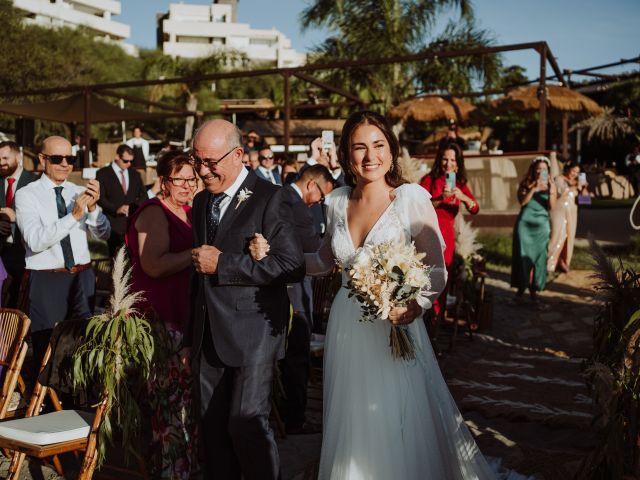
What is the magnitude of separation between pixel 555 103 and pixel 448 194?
10351 mm

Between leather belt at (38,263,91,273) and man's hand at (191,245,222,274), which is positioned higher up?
man's hand at (191,245,222,274)

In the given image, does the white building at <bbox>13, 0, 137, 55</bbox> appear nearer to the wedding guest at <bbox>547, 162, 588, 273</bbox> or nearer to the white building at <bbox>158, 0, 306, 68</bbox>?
the white building at <bbox>158, 0, 306, 68</bbox>

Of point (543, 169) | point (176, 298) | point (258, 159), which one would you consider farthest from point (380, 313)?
point (258, 159)

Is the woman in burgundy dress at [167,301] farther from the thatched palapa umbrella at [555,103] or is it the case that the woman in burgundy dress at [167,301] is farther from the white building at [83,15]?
the white building at [83,15]

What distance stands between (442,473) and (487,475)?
44cm

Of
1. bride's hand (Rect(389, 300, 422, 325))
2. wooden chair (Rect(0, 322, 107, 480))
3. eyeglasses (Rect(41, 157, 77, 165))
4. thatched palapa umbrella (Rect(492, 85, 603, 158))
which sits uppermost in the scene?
thatched palapa umbrella (Rect(492, 85, 603, 158))

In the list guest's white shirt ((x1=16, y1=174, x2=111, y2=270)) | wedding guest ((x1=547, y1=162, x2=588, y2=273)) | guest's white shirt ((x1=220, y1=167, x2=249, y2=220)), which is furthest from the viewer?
wedding guest ((x1=547, y1=162, x2=588, y2=273))

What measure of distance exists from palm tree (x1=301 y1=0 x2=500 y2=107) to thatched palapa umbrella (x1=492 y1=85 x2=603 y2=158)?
6043 millimetres

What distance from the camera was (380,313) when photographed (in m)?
2.99

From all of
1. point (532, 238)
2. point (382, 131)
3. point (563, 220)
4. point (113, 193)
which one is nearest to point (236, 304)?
point (382, 131)

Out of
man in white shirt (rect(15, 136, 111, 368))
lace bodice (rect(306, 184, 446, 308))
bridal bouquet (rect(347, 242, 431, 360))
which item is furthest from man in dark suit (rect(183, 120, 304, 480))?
man in white shirt (rect(15, 136, 111, 368))

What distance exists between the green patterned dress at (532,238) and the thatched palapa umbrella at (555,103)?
604 cm

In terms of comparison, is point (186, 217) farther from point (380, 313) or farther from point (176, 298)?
point (380, 313)

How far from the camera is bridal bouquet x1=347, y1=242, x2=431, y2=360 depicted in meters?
2.96
